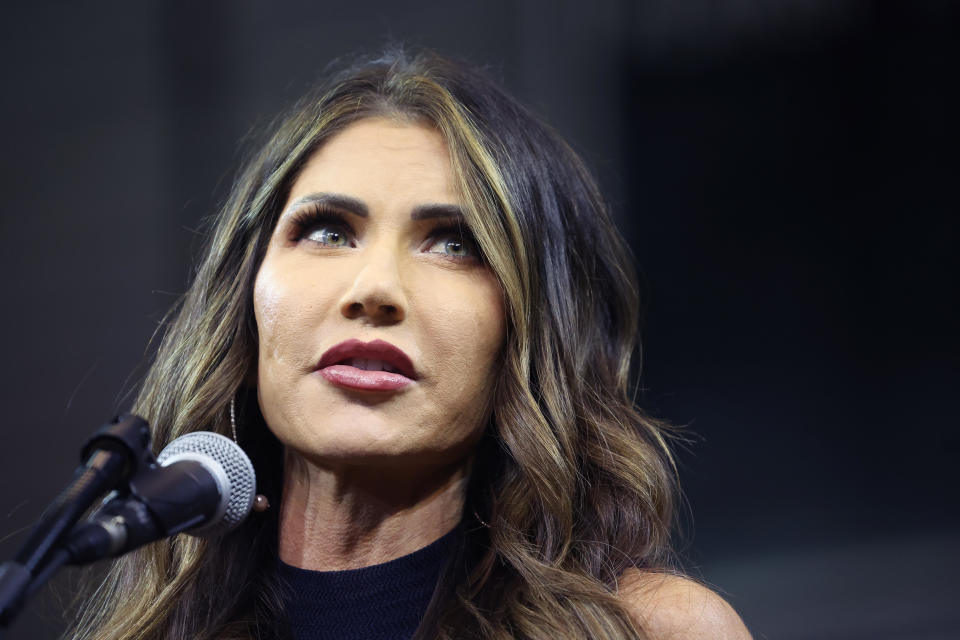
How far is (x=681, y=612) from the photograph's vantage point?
167 cm

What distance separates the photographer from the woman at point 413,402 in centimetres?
174

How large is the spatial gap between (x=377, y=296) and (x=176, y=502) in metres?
0.60

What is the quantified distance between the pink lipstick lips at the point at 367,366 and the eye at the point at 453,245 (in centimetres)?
25

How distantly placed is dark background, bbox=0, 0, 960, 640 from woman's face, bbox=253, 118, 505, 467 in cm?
92

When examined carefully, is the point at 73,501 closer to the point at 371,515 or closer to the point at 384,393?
the point at 384,393

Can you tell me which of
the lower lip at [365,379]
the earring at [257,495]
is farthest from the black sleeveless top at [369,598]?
the lower lip at [365,379]

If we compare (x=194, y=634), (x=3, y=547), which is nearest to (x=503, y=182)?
(x=194, y=634)

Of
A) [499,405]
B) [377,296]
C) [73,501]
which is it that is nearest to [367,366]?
[377,296]

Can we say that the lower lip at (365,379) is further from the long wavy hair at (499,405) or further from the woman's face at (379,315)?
the long wavy hair at (499,405)

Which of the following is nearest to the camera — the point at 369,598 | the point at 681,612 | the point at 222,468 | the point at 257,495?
the point at 222,468

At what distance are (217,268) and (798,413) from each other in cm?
171

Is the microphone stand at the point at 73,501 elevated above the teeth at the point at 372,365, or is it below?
below

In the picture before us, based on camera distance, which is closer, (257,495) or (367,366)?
(367,366)

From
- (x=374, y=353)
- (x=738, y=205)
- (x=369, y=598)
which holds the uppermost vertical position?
(x=738, y=205)
